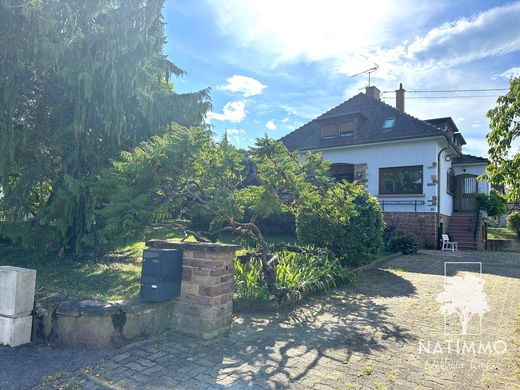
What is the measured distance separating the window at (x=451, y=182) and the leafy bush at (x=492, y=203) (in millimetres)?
1370

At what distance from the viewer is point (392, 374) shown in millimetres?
3076

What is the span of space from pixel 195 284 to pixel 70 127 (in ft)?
12.6

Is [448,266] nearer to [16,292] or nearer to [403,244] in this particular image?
[403,244]

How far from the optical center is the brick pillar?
3.85 meters

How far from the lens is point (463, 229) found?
16.8 meters

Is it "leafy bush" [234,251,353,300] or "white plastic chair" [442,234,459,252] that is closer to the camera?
"leafy bush" [234,251,353,300]

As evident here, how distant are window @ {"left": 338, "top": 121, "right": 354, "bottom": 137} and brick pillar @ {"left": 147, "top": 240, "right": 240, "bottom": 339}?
1507 centimetres

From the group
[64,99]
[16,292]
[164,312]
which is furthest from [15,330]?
[64,99]

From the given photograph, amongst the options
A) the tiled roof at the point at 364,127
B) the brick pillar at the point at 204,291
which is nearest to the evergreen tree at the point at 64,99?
the brick pillar at the point at 204,291

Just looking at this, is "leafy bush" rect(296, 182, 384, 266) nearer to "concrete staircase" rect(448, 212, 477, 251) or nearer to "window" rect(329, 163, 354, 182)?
"window" rect(329, 163, 354, 182)

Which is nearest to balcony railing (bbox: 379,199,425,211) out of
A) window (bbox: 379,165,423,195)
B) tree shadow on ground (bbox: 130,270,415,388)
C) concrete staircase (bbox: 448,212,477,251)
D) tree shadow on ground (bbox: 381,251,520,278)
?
window (bbox: 379,165,423,195)

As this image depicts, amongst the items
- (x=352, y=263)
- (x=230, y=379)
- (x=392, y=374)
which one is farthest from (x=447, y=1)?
(x=230, y=379)

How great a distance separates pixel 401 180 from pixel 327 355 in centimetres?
1409

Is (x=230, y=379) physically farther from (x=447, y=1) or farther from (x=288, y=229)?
(x=288, y=229)
